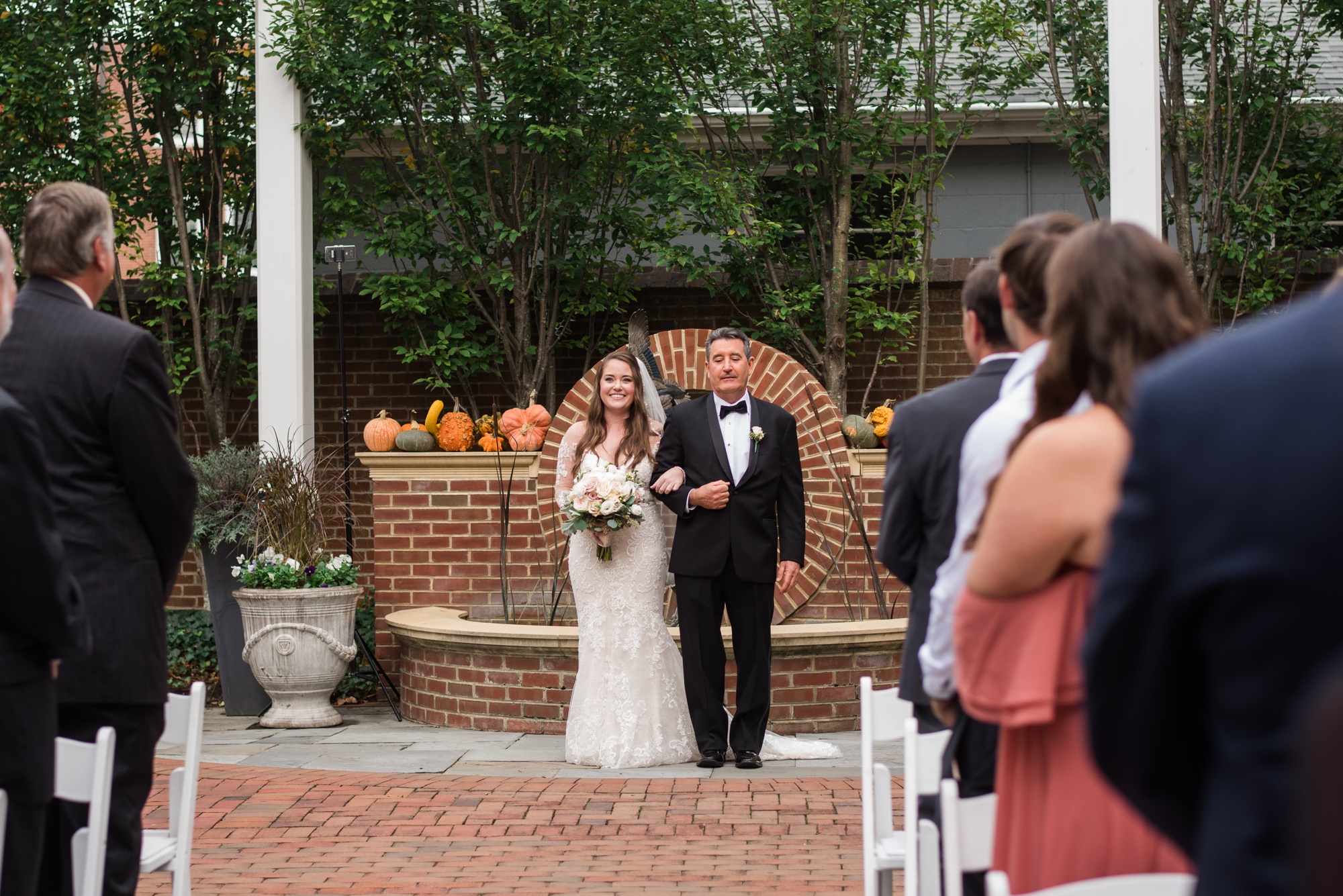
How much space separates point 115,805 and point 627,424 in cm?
371

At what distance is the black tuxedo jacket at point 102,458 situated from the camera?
2928mm

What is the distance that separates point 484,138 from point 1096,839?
7.30 meters

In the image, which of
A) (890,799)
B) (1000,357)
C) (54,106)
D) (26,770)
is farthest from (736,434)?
(54,106)

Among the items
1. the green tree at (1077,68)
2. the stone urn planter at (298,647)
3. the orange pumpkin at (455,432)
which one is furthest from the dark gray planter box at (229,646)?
the green tree at (1077,68)

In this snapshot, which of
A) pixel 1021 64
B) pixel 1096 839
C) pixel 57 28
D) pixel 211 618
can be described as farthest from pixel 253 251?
pixel 1096 839

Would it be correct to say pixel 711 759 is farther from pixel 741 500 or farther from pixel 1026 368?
pixel 1026 368

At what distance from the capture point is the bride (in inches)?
241

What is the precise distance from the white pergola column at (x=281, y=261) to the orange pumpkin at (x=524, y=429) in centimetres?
122

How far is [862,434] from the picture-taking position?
788cm

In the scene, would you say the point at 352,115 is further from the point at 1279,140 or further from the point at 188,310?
the point at 1279,140

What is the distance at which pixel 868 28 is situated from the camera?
352 inches

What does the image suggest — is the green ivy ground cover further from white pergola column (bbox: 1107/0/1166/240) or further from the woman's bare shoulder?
the woman's bare shoulder

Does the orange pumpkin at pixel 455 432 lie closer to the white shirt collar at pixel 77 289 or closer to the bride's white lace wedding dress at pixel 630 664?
the bride's white lace wedding dress at pixel 630 664

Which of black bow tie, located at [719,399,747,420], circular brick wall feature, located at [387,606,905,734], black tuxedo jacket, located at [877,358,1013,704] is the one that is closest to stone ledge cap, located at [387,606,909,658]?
circular brick wall feature, located at [387,606,905,734]
